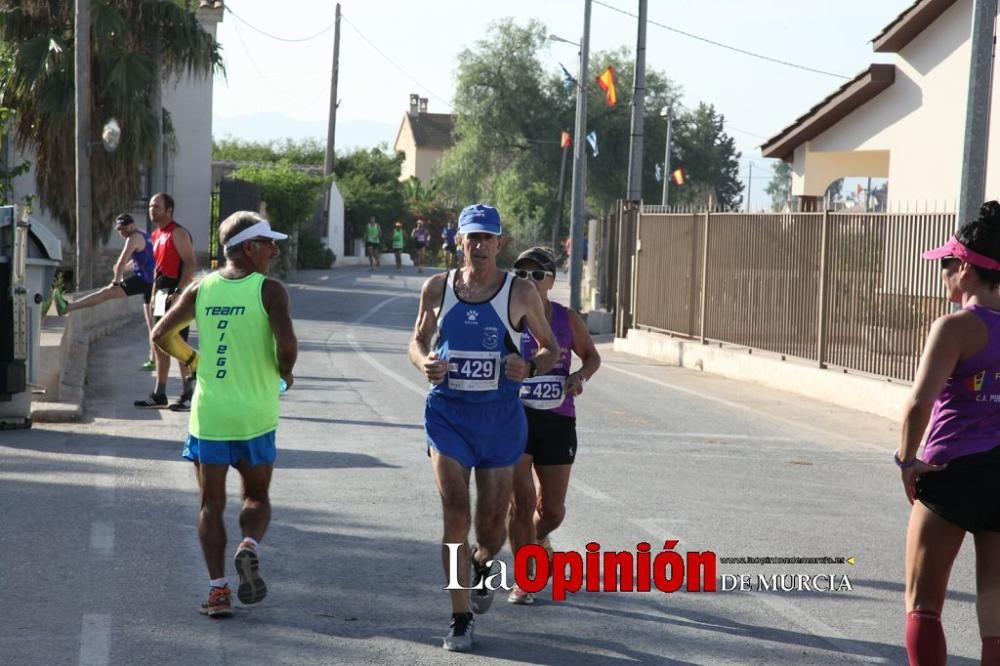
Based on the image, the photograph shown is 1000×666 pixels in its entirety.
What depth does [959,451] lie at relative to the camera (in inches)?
197

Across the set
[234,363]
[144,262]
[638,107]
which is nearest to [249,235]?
[234,363]

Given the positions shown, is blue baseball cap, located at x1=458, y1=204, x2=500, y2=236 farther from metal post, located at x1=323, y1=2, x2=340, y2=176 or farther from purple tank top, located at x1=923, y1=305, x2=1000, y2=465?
metal post, located at x1=323, y1=2, x2=340, y2=176

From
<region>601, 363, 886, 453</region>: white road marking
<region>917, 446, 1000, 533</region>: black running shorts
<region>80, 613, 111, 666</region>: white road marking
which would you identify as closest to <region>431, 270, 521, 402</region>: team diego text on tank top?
<region>80, 613, 111, 666</region>: white road marking

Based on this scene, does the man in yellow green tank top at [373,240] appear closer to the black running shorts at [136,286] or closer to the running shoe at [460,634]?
the black running shorts at [136,286]

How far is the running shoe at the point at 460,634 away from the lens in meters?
6.09

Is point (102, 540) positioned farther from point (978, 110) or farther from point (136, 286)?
point (978, 110)

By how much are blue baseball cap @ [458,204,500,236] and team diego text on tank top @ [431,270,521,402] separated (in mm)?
217

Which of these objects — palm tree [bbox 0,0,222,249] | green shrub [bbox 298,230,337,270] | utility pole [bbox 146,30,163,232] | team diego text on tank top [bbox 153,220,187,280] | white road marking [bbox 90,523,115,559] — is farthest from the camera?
green shrub [bbox 298,230,337,270]

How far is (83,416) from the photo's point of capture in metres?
13.2

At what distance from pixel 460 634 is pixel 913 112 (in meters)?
18.6

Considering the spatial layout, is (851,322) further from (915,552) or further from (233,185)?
(233,185)

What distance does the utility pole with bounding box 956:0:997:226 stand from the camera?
12648 millimetres

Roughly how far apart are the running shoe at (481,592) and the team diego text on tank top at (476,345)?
0.82 metres

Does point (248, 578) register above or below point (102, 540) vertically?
above
